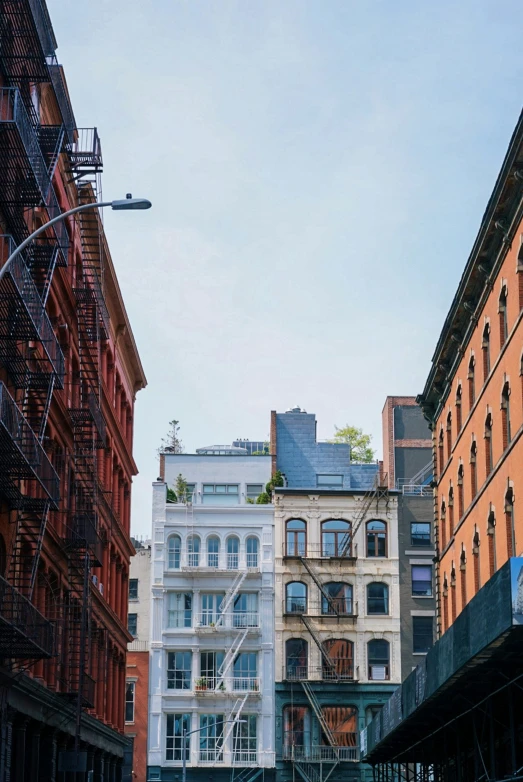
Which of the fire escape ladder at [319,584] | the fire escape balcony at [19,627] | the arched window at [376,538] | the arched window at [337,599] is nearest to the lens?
the fire escape balcony at [19,627]

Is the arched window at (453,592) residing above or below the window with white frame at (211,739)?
above

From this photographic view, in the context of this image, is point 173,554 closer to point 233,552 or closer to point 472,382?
point 233,552

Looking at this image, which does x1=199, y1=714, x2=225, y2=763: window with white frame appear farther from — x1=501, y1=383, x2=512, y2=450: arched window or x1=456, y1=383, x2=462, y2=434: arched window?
x1=501, y1=383, x2=512, y2=450: arched window

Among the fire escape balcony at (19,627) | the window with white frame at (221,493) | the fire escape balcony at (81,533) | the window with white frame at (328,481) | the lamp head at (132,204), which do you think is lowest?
the fire escape balcony at (19,627)

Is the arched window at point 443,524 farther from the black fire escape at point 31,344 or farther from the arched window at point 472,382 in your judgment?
the black fire escape at point 31,344

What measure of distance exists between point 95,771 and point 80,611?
332 inches

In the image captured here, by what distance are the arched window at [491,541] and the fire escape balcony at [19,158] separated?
57.6 ft

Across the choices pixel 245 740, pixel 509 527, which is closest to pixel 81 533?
pixel 509 527

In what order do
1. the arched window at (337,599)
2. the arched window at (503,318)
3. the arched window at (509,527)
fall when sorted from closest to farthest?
the arched window at (509,527), the arched window at (503,318), the arched window at (337,599)

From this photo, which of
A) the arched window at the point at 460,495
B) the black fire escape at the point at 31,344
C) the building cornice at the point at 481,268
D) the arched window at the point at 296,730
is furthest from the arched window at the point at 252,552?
the black fire escape at the point at 31,344

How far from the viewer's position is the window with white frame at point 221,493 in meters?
80.9

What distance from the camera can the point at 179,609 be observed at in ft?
241

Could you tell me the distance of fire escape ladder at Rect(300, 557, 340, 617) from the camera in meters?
73.2

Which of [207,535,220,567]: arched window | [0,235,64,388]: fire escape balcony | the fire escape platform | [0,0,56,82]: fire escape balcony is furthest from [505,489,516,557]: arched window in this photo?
[207,535,220,567]: arched window
